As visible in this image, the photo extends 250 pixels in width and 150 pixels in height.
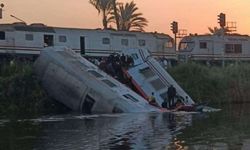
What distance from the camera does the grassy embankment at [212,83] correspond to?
50.4 metres

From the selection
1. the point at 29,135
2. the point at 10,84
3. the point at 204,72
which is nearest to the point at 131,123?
the point at 29,135

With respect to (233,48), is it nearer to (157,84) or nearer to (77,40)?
(77,40)

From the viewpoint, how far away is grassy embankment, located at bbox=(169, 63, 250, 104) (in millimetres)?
50375

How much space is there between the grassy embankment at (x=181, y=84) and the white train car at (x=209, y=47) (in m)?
12.4

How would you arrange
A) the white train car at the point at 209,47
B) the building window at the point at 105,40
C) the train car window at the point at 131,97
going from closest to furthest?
1. the train car window at the point at 131,97
2. the building window at the point at 105,40
3. the white train car at the point at 209,47

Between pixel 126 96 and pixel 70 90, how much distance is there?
4.50 m

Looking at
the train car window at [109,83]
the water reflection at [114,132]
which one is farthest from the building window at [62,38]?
the water reflection at [114,132]

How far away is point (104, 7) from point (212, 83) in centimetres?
2653

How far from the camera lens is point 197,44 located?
68.4m

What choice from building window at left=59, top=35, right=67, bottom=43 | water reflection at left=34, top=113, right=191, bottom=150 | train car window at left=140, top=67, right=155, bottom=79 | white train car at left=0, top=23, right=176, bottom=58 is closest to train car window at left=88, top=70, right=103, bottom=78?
train car window at left=140, top=67, right=155, bottom=79

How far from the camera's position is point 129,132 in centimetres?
2469

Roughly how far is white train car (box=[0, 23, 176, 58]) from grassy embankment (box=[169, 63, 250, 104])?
356 inches

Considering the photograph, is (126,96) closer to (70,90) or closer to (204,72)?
(70,90)

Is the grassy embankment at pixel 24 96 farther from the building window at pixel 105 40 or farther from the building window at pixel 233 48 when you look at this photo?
the building window at pixel 233 48
